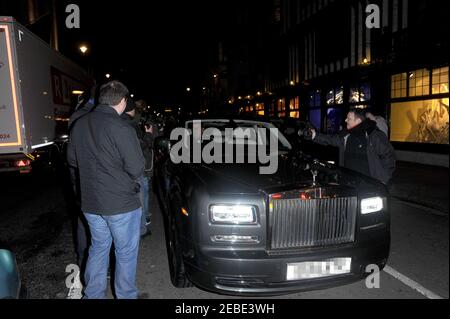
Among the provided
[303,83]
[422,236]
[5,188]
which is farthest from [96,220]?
[303,83]

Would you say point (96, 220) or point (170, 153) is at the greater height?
point (170, 153)

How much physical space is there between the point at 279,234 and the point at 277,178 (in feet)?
1.94

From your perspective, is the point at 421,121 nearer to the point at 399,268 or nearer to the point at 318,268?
the point at 399,268

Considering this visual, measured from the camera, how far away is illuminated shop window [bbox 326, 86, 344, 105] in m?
17.9

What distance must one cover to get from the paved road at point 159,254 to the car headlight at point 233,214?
3.26ft

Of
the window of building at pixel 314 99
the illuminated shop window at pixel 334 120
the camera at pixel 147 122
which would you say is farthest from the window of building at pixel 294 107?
the camera at pixel 147 122

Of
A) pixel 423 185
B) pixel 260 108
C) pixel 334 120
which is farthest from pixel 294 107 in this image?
pixel 423 185

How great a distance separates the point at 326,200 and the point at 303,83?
19.7 meters

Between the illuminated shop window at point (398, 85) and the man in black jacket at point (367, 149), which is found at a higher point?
the illuminated shop window at point (398, 85)

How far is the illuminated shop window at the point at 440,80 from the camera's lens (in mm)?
11291

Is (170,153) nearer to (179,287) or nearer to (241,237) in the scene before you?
(179,287)

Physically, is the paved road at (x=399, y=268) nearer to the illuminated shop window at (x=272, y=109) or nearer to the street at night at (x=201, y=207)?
the street at night at (x=201, y=207)
